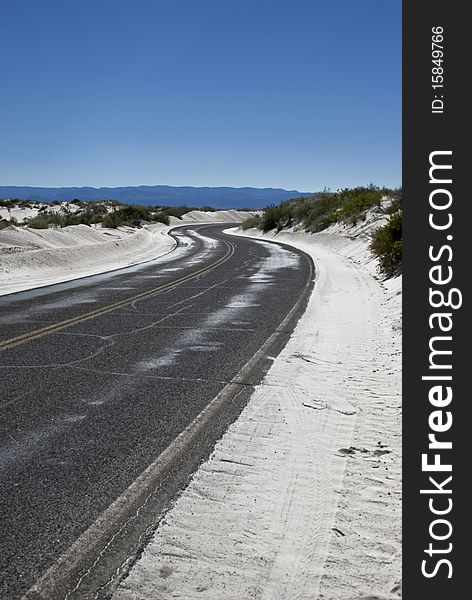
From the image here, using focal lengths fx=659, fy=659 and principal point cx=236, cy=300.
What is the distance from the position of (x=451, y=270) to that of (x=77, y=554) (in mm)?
3937

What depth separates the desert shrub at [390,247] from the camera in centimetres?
2097

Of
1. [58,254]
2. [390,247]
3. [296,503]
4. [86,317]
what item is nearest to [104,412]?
[296,503]

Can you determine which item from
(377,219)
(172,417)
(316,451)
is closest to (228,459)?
(316,451)

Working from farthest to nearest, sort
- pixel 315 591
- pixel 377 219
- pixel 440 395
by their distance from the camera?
pixel 377 219 → pixel 440 395 → pixel 315 591

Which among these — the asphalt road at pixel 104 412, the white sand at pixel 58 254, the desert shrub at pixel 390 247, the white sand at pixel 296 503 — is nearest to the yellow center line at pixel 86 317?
the asphalt road at pixel 104 412

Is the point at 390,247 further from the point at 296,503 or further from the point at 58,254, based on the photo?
the point at 296,503

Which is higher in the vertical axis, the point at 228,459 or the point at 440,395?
the point at 440,395

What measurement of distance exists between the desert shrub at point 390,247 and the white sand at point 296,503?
12.6m

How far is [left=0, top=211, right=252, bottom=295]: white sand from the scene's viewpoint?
2288 cm

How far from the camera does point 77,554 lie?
13.0ft

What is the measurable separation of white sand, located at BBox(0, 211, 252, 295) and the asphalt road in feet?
22.7

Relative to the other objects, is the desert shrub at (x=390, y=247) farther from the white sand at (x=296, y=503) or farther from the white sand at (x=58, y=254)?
the white sand at (x=296, y=503)

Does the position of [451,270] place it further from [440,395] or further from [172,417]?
[172,417]

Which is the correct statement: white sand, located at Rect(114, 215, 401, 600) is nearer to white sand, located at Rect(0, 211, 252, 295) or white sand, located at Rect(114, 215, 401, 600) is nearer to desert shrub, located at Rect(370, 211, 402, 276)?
desert shrub, located at Rect(370, 211, 402, 276)
